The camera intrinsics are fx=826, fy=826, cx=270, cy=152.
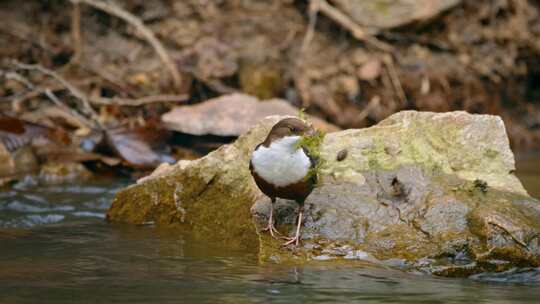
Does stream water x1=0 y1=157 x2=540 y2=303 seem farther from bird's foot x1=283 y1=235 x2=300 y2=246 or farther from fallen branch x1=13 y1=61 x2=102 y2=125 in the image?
fallen branch x1=13 y1=61 x2=102 y2=125

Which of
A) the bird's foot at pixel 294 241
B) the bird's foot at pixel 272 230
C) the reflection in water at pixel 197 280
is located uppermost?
the bird's foot at pixel 272 230

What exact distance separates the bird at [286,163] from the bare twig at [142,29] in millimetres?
4906

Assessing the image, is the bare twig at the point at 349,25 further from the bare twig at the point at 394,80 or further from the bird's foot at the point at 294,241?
the bird's foot at the point at 294,241

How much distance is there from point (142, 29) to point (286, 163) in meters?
5.06

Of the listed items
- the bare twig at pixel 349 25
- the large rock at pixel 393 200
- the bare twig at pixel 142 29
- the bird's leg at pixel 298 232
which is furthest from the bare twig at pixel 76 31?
the bird's leg at pixel 298 232

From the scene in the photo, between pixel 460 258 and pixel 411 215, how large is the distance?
1.21 feet

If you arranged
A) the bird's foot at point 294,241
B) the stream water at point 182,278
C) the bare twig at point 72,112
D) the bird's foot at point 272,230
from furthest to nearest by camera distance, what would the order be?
the bare twig at point 72,112 < the bird's foot at point 272,230 < the bird's foot at point 294,241 < the stream water at point 182,278

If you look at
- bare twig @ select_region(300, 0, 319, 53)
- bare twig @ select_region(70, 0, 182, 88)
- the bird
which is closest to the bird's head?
the bird

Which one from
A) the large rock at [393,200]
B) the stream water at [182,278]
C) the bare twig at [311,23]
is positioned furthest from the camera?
the bare twig at [311,23]

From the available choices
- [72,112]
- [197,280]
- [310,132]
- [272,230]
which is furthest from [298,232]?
[72,112]

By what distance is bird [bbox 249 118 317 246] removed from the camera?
3910mm

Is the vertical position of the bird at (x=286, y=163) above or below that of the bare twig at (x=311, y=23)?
below

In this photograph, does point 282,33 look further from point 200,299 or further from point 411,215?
point 200,299

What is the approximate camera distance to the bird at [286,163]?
12.8 ft
